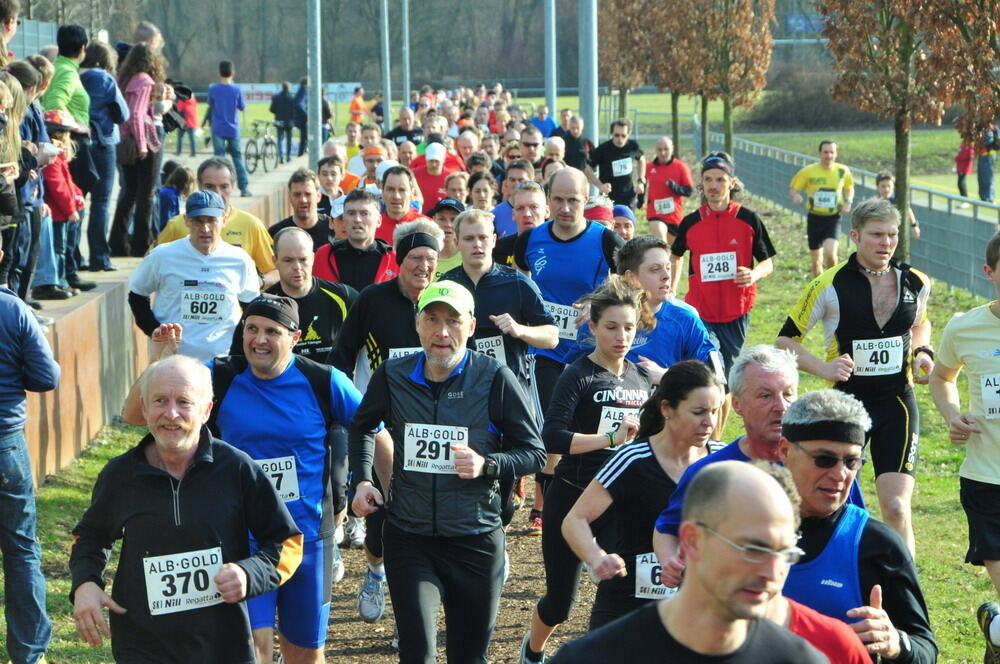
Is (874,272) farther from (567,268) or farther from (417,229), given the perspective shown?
(417,229)

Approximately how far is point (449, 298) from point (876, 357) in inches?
115

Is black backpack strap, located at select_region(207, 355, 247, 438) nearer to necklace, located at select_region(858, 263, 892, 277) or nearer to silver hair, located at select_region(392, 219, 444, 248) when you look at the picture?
silver hair, located at select_region(392, 219, 444, 248)

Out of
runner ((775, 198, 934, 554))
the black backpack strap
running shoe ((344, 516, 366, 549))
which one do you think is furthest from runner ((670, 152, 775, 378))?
the black backpack strap

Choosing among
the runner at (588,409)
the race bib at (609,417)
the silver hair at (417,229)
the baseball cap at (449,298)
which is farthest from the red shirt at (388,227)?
the baseball cap at (449,298)

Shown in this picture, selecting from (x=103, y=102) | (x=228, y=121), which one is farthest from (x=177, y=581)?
(x=228, y=121)

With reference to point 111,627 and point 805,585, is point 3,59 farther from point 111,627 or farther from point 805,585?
point 805,585

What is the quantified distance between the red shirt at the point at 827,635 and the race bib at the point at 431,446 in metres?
2.52

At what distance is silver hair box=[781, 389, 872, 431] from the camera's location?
4316 millimetres

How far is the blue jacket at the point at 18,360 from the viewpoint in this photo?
6504mm

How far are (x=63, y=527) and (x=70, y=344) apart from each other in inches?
74.9

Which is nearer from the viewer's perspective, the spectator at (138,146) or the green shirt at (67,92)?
the green shirt at (67,92)

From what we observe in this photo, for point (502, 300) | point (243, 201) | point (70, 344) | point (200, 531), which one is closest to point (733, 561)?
point (200, 531)

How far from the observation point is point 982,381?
6.82m

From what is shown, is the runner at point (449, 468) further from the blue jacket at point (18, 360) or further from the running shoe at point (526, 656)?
the blue jacket at point (18, 360)
